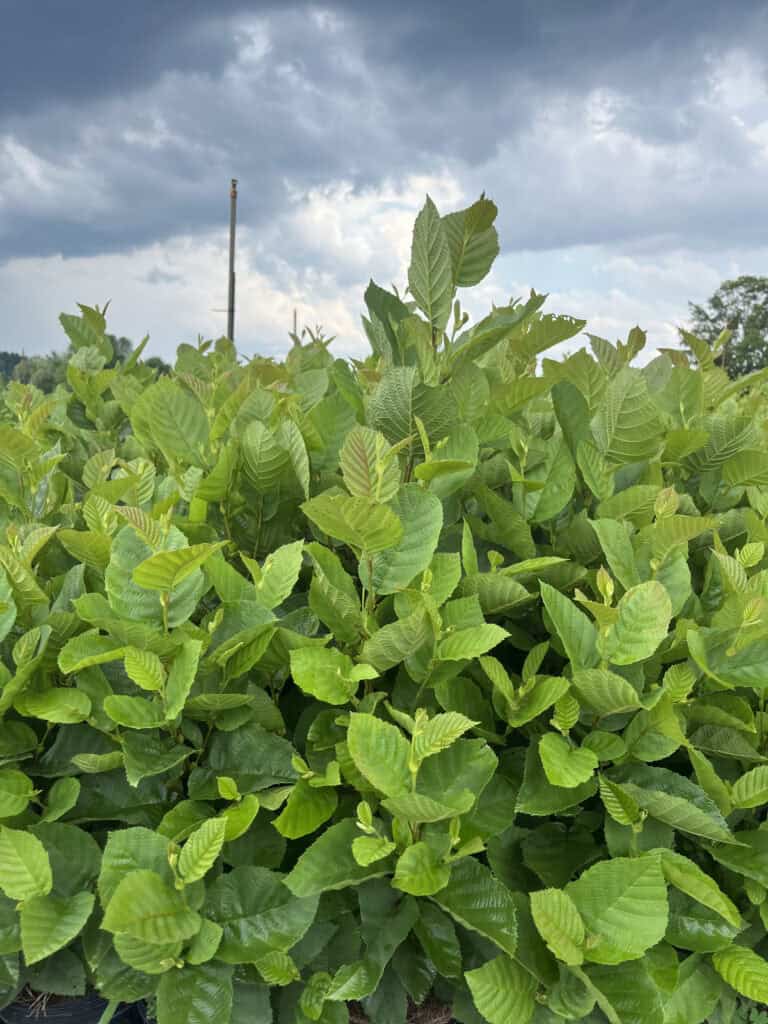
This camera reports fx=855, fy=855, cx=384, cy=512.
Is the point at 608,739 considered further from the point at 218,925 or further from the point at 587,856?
the point at 218,925

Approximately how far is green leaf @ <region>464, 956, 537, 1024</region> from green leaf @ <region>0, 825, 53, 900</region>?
730mm

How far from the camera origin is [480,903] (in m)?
1.44

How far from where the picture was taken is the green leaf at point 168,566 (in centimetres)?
140

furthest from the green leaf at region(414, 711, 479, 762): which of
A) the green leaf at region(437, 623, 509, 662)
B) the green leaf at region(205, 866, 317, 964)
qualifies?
the green leaf at region(205, 866, 317, 964)

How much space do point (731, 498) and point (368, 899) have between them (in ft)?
4.70

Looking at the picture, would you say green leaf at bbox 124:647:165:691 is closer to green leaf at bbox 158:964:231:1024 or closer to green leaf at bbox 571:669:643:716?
green leaf at bbox 158:964:231:1024

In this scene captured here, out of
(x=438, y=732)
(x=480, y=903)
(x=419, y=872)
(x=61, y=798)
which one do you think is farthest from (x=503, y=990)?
(x=61, y=798)

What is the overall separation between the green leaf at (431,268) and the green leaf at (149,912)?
1.29m

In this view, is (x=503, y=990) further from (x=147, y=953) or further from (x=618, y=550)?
(x=618, y=550)

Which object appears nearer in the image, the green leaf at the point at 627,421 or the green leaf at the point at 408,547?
the green leaf at the point at 408,547

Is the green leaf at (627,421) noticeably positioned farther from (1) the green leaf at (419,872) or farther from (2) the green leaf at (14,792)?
(2) the green leaf at (14,792)

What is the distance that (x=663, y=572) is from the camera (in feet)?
5.73

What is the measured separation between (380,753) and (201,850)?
32 cm

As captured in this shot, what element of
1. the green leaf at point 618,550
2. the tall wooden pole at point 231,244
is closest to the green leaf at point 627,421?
the green leaf at point 618,550
